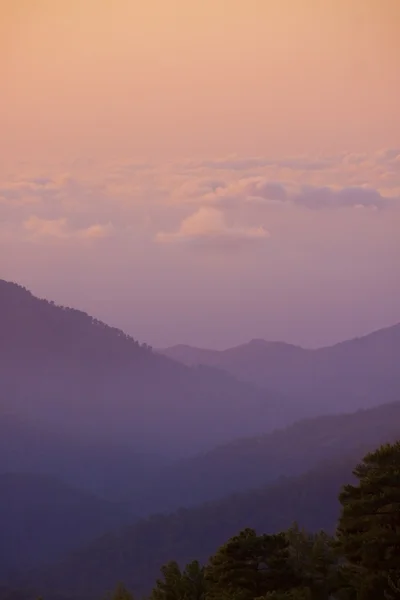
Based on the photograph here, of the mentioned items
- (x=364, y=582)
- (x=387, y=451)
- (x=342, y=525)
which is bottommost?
(x=364, y=582)

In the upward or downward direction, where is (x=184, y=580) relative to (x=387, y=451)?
downward

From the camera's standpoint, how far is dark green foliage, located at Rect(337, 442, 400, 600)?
1457 inches

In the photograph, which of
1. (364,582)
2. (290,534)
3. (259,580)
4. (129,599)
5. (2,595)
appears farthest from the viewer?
(2,595)

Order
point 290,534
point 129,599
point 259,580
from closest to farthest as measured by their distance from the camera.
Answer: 1. point 259,580
2. point 290,534
3. point 129,599

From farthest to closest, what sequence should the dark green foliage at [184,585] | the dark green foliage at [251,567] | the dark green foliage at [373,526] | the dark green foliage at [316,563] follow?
the dark green foliage at [184,585] < the dark green foliage at [316,563] < the dark green foliage at [251,567] < the dark green foliage at [373,526]

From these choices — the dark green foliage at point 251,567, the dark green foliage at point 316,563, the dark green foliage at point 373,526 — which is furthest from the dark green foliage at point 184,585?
the dark green foliage at point 373,526

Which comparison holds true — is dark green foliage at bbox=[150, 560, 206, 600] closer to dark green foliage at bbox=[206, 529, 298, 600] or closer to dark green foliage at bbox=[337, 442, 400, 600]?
dark green foliage at bbox=[206, 529, 298, 600]

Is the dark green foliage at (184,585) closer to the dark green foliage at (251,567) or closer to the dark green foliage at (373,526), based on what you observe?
the dark green foliage at (251,567)

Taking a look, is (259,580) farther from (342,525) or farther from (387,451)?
(387,451)

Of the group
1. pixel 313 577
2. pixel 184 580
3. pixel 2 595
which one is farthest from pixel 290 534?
pixel 2 595

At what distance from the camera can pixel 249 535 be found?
40.7 metres

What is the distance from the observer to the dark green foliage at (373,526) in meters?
37.0

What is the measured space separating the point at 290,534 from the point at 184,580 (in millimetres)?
6257

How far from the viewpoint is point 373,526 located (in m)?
38.6
